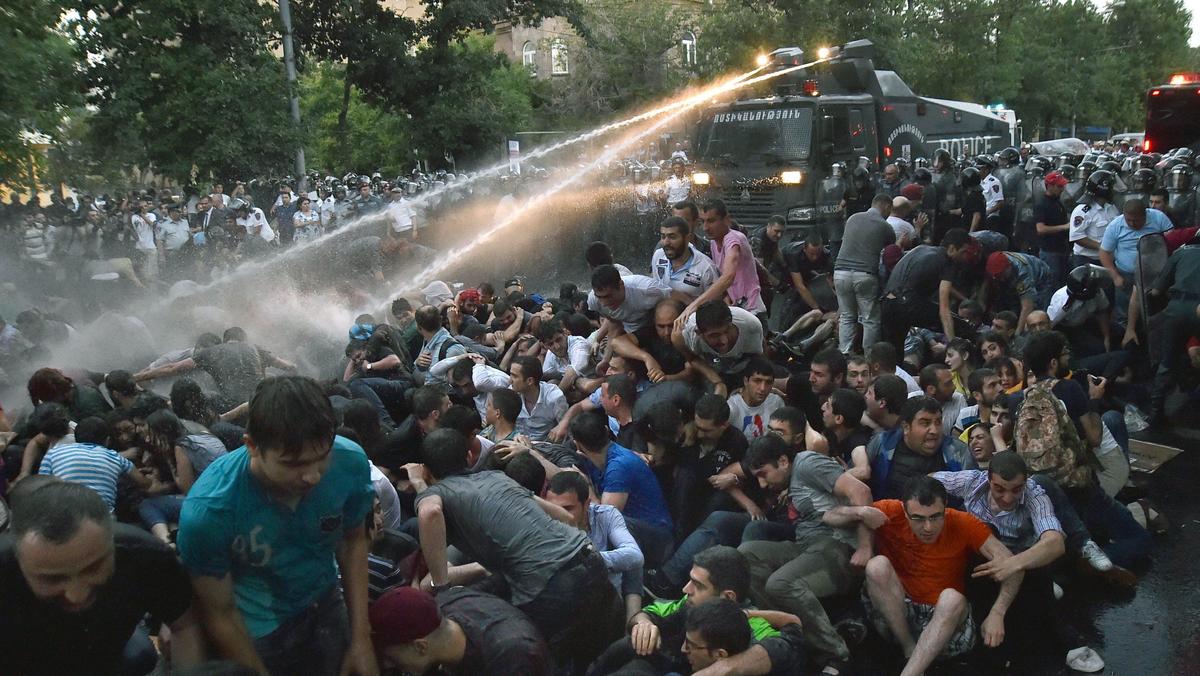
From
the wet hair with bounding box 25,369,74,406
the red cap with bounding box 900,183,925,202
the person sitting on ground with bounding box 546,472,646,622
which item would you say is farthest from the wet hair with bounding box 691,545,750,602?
the red cap with bounding box 900,183,925,202

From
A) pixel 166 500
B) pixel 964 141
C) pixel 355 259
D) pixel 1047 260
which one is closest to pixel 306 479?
pixel 166 500

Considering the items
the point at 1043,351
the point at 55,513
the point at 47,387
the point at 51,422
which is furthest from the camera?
the point at 47,387


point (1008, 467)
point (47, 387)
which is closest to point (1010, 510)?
point (1008, 467)

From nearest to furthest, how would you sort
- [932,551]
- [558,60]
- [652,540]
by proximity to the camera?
[932,551], [652,540], [558,60]

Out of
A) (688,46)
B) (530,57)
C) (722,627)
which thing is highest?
(530,57)

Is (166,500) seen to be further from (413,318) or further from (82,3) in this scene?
(82,3)

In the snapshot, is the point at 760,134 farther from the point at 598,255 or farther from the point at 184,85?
the point at 184,85

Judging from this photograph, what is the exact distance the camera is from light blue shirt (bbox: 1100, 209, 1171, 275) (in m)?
9.70

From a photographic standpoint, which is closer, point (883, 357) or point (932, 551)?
→ point (932, 551)

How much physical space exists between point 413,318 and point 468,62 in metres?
19.9

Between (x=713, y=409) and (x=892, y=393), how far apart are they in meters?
1.01

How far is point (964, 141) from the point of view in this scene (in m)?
19.6

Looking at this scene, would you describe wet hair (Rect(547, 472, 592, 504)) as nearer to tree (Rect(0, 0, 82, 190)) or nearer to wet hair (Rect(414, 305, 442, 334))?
wet hair (Rect(414, 305, 442, 334))

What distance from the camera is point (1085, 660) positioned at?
517 centimetres
